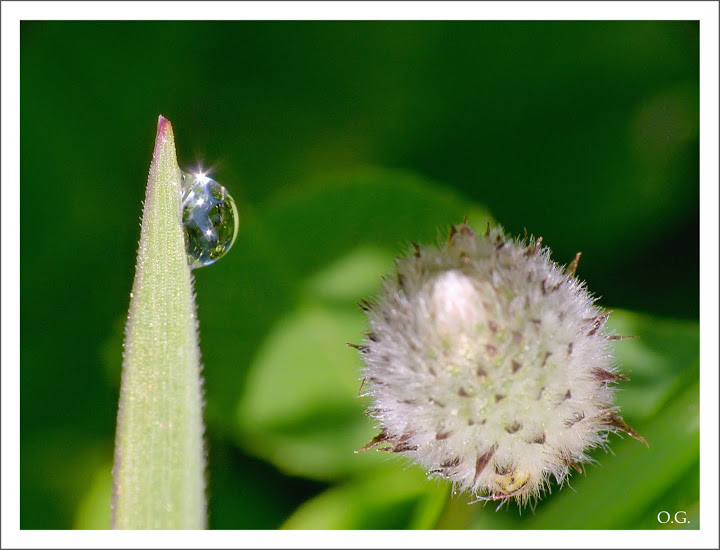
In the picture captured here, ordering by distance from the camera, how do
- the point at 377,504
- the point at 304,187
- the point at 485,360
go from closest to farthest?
the point at 485,360, the point at 377,504, the point at 304,187

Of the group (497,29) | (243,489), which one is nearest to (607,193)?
(497,29)

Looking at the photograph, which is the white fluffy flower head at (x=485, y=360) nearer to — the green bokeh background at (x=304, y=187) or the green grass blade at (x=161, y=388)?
the green grass blade at (x=161, y=388)

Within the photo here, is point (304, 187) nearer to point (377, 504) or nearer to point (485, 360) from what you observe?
point (377, 504)

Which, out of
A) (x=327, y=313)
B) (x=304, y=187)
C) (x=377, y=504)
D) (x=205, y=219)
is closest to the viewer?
(x=205, y=219)

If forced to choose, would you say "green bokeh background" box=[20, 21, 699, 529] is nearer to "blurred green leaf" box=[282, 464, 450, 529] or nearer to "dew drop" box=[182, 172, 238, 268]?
"blurred green leaf" box=[282, 464, 450, 529]

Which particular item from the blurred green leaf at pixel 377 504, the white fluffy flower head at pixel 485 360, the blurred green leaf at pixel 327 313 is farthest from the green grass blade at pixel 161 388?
the blurred green leaf at pixel 327 313

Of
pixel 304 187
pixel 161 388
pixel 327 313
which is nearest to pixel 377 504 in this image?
pixel 327 313
